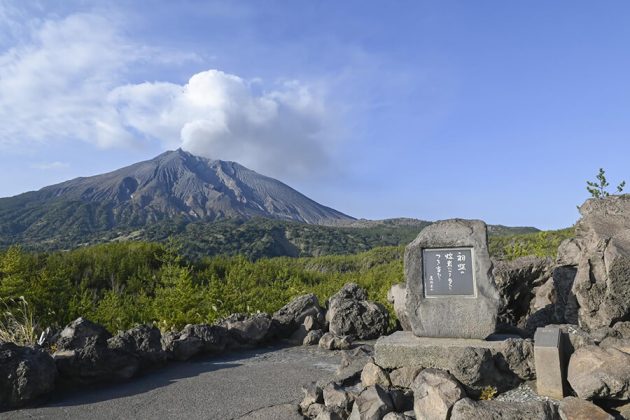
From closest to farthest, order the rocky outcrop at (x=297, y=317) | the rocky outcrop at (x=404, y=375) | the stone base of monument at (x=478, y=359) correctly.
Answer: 1. the stone base of monument at (x=478, y=359)
2. the rocky outcrop at (x=404, y=375)
3. the rocky outcrop at (x=297, y=317)

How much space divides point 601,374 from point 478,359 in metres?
1.16

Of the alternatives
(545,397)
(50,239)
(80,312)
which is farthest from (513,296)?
(50,239)

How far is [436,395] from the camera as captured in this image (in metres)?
4.75

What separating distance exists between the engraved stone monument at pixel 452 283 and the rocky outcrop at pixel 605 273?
133cm

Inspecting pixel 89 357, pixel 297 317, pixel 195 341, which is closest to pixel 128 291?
pixel 297 317

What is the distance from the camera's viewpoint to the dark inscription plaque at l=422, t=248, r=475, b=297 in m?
6.07

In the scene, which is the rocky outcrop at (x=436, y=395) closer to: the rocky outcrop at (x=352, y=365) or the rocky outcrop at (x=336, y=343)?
the rocky outcrop at (x=352, y=365)

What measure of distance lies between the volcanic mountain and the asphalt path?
259 feet

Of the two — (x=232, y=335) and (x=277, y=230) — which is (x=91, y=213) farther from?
(x=232, y=335)

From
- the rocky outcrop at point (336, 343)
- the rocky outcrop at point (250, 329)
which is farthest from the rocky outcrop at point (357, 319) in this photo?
the rocky outcrop at point (250, 329)

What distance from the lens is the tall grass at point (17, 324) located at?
320 inches

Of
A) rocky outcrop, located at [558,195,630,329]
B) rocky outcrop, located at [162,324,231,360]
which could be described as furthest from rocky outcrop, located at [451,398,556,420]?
rocky outcrop, located at [162,324,231,360]

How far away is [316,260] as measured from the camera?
121 ft

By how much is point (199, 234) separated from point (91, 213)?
138 feet
